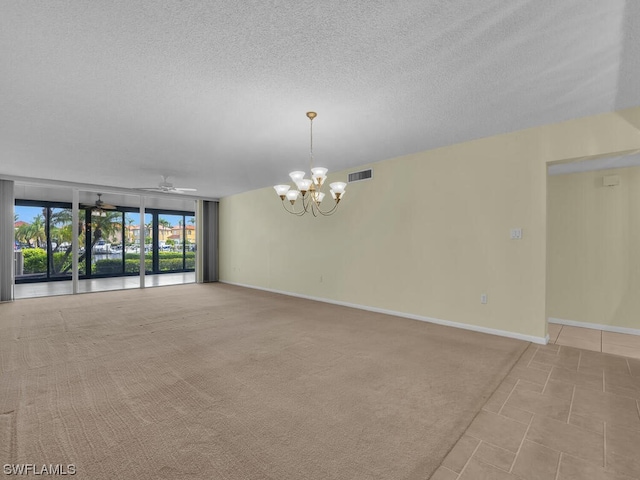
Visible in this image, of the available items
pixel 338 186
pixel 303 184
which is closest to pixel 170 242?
pixel 303 184

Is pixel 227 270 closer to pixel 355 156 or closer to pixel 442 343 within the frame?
pixel 355 156

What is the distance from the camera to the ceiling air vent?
18.2 ft

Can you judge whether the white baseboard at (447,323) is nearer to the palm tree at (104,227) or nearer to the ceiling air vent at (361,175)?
the ceiling air vent at (361,175)

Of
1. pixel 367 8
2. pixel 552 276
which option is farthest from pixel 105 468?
pixel 552 276

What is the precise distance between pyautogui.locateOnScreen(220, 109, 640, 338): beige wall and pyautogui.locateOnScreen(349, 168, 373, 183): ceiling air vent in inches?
3.9

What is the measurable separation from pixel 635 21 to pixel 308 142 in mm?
3212

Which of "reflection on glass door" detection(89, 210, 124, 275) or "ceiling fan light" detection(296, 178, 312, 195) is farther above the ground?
"ceiling fan light" detection(296, 178, 312, 195)

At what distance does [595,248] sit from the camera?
181 inches

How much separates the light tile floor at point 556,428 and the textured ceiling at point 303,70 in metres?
2.67

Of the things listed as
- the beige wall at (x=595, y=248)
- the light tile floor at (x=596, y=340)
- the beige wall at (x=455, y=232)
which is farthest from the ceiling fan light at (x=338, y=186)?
the beige wall at (x=595, y=248)

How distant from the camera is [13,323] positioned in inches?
179

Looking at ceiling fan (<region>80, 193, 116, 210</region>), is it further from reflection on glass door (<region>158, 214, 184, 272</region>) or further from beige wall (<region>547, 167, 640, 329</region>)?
beige wall (<region>547, 167, 640, 329</region>)

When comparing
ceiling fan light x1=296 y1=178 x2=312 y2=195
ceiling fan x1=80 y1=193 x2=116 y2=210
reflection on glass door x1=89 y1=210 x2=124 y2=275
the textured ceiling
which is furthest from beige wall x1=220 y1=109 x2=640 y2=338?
reflection on glass door x1=89 y1=210 x2=124 y2=275

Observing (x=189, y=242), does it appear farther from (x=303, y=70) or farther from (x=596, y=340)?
(x=596, y=340)
